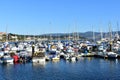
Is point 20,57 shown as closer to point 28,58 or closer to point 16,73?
point 28,58

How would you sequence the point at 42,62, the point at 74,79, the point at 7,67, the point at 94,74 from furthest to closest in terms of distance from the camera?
the point at 42,62 < the point at 7,67 < the point at 94,74 < the point at 74,79

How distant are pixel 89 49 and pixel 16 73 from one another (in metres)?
48.7

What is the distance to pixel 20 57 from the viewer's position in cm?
8050

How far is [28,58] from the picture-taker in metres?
81.1

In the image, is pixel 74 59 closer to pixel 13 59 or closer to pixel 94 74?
pixel 13 59

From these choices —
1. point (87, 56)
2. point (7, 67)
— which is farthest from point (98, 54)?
point (7, 67)

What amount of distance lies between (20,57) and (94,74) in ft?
90.6

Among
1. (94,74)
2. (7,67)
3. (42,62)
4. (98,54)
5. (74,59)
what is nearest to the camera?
(94,74)

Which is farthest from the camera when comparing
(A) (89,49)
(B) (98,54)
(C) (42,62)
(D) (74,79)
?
(A) (89,49)

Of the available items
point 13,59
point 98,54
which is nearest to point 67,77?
point 13,59

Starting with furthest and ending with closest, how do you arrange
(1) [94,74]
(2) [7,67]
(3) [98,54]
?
1. (3) [98,54]
2. (2) [7,67]
3. (1) [94,74]

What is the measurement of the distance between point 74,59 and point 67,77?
27822 mm

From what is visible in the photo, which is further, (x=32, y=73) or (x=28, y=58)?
(x=28, y=58)

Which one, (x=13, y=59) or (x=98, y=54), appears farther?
(x=98, y=54)
